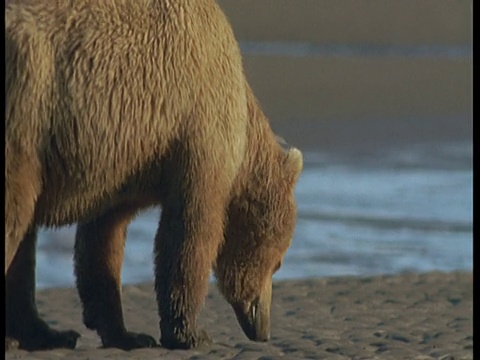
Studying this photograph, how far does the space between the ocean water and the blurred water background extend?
0.01 metres

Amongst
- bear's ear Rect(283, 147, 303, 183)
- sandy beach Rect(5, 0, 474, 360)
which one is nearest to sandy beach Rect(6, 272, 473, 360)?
sandy beach Rect(5, 0, 474, 360)

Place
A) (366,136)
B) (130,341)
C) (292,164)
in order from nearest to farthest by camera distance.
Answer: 1. (130,341)
2. (292,164)
3. (366,136)

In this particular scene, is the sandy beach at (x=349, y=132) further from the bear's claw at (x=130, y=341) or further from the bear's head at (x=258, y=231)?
the bear's head at (x=258, y=231)

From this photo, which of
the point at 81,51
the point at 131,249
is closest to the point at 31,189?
the point at 81,51

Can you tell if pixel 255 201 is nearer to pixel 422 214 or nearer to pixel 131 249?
pixel 131 249

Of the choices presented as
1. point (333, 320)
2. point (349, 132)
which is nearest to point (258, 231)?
point (333, 320)

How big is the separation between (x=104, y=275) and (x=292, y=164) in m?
1.06

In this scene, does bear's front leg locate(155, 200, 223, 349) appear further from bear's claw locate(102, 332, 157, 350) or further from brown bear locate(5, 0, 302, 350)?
bear's claw locate(102, 332, 157, 350)

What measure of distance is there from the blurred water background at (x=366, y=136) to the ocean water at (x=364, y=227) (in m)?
0.01

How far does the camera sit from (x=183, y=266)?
24.0 feet

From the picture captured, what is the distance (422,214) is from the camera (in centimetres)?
1323

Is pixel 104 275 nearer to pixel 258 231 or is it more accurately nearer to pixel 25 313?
pixel 25 313

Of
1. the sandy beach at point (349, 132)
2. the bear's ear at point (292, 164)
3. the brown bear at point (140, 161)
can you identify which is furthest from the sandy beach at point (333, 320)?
the bear's ear at point (292, 164)

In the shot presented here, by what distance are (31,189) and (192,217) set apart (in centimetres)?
88
